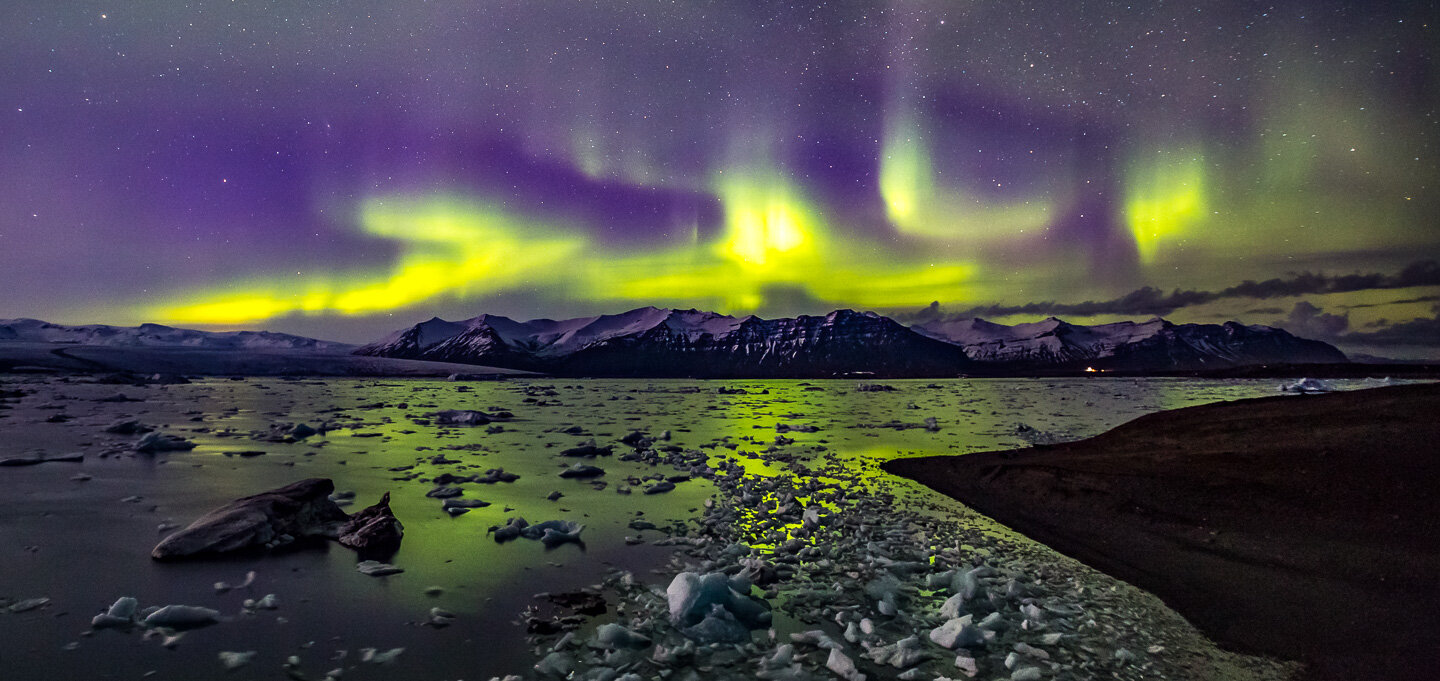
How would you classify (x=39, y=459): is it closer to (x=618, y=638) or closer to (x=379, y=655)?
(x=379, y=655)

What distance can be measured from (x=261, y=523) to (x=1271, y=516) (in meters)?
14.3

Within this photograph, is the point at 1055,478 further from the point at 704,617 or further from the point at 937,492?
the point at 704,617

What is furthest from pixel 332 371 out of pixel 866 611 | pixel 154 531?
pixel 866 611

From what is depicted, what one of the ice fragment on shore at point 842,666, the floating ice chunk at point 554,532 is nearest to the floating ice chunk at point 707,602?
the ice fragment on shore at point 842,666

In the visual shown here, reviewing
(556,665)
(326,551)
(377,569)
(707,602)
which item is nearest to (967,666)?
(707,602)

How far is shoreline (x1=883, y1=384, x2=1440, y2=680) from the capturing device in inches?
222

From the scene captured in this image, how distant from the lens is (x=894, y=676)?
4.74 m

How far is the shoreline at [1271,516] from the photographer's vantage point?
564 centimetres

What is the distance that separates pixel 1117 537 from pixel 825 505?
440 cm

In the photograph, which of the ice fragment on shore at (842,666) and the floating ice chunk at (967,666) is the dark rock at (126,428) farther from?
the floating ice chunk at (967,666)

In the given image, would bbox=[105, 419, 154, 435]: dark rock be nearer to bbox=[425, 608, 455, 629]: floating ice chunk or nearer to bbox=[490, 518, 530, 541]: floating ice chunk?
bbox=[490, 518, 530, 541]: floating ice chunk

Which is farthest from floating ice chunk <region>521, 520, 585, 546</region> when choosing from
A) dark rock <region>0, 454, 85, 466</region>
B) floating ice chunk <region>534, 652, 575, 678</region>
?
dark rock <region>0, 454, 85, 466</region>

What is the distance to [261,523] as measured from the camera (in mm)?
7824

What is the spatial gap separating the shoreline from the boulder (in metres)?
10.8
